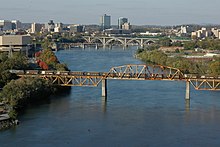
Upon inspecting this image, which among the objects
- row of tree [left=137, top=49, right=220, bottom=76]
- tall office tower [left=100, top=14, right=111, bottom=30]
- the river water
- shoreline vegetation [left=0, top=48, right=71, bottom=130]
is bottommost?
the river water

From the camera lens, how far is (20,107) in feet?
43.8

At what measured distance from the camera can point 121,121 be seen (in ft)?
40.2

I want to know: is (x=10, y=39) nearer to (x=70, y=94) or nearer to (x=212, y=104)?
(x=70, y=94)

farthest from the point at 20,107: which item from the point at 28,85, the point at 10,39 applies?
the point at 10,39

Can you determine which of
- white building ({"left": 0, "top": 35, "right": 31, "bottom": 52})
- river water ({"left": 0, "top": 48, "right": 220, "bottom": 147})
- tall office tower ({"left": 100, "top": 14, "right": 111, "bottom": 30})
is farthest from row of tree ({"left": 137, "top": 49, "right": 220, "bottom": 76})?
tall office tower ({"left": 100, "top": 14, "right": 111, "bottom": 30})

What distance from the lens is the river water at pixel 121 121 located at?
10.5m

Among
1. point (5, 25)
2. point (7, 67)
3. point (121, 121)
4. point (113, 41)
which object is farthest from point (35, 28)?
point (121, 121)

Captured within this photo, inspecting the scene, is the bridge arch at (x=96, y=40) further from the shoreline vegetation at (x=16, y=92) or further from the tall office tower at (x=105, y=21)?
the tall office tower at (x=105, y=21)

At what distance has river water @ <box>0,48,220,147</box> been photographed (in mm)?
10469

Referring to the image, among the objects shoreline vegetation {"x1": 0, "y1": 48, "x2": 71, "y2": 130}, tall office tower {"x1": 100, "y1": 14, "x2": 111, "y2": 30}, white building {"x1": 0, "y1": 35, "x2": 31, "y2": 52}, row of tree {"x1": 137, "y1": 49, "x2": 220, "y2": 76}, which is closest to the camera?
shoreline vegetation {"x1": 0, "y1": 48, "x2": 71, "y2": 130}

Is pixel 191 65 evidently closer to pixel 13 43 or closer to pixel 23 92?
pixel 23 92

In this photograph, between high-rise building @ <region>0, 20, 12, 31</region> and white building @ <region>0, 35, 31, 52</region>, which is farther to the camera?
high-rise building @ <region>0, 20, 12, 31</region>

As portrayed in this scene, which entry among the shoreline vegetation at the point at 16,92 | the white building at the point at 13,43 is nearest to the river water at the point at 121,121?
the shoreline vegetation at the point at 16,92

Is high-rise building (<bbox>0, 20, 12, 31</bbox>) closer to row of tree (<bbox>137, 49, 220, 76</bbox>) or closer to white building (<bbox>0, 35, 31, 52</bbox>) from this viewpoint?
white building (<bbox>0, 35, 31, 52</bbox>)
